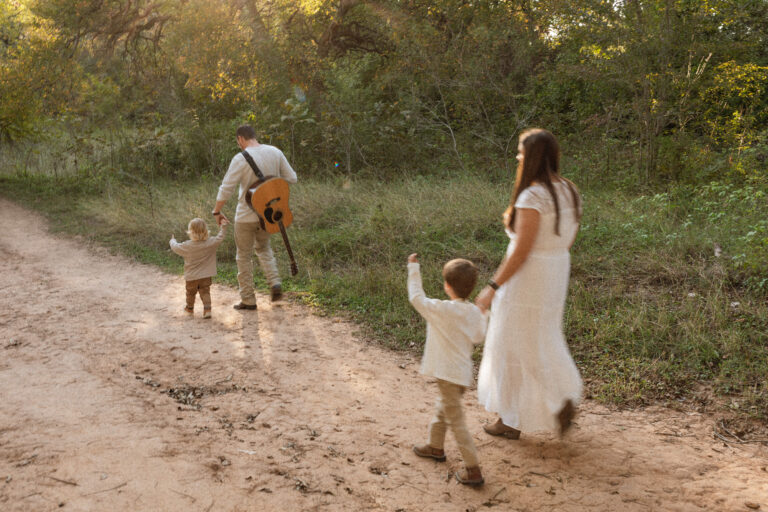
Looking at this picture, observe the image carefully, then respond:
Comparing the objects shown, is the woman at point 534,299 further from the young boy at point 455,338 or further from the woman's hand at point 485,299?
the young boy at point 455,338

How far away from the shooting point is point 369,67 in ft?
53.0

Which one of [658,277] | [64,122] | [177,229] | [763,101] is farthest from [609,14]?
[64,122]

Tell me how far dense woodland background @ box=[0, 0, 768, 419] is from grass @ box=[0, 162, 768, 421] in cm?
3

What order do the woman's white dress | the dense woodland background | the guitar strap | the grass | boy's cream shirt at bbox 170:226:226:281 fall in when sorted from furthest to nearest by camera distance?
the guitar strap
boy's cream shirt at bbox 170:226:226:281
the dense woodland background
the grass
the woman's white dress

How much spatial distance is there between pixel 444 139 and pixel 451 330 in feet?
36.6

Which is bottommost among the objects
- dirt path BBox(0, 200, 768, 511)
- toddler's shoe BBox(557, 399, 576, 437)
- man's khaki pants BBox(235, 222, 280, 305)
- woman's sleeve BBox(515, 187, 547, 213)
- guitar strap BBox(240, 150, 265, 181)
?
dirt path BBox(0, 200, 768, 511)

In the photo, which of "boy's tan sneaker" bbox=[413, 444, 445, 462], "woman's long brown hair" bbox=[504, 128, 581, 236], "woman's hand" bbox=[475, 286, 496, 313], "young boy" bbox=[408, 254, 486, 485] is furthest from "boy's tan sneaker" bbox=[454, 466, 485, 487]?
"woman's long brown hair" bbox=[504, 128, 581, 236]

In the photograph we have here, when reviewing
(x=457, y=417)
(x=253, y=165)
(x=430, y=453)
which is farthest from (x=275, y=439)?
(x=253, y=165)

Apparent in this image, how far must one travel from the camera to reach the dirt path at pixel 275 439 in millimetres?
3166

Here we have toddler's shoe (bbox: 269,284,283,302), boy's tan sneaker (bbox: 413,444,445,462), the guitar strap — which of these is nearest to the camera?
boy's tan sneaker (bbox: 413,444,445,462)

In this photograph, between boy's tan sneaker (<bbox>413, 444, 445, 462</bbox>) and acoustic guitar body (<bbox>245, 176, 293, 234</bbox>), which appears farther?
acoustic guitar body (<bbox>245, 176, 293, 234</bbox>)

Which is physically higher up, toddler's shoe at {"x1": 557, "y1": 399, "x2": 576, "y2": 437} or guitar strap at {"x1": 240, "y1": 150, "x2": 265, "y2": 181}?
guitar strap at {"x1": 240, "y1": 150, "x2": 265, "y2": 181}

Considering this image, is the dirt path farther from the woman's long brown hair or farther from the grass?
the woman's long brown hair

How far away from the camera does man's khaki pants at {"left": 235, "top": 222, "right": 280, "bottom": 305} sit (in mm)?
6668
